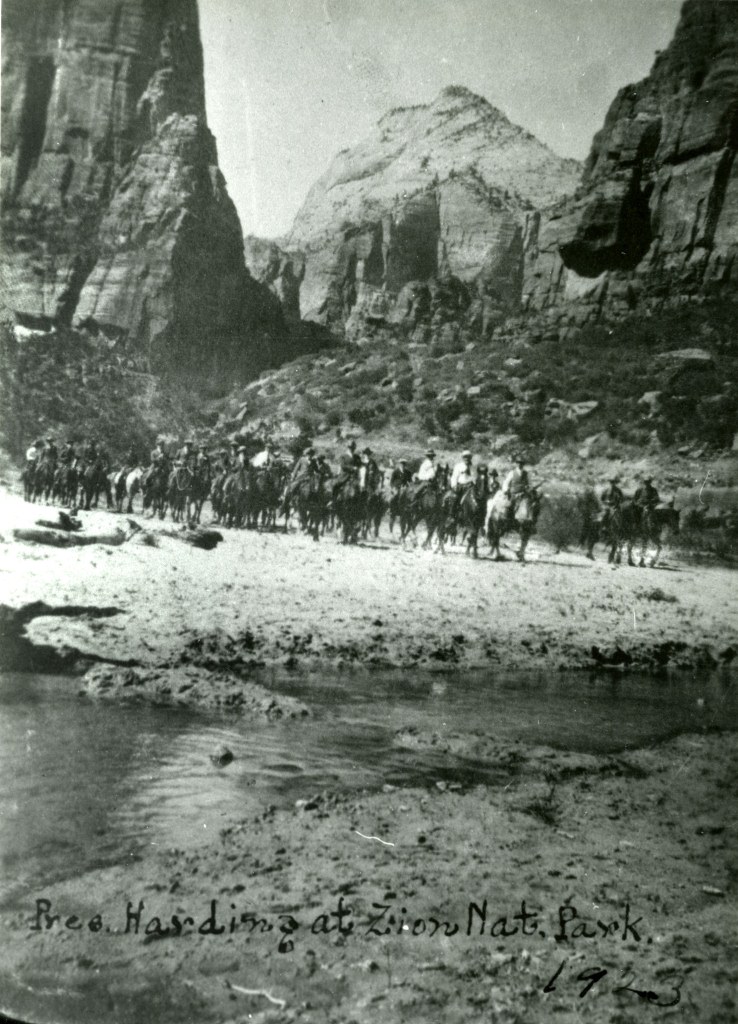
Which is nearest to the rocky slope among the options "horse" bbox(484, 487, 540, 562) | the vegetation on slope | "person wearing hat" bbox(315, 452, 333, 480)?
the vegetation on slope

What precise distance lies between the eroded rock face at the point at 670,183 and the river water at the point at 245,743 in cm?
491

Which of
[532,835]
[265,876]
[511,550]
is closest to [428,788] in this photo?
[532,835]

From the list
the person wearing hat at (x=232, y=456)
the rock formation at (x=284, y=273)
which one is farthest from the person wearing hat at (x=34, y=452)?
the rock formation at (x=284, y=273)

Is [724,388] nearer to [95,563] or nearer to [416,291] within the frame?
[95,563]

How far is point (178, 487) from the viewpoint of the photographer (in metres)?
11.2

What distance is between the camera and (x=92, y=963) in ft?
12.4

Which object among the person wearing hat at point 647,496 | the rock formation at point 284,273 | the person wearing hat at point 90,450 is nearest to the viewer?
the person wearing hat at point 647,496

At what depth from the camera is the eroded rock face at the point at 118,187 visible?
7059mm

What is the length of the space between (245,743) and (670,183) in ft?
63.0

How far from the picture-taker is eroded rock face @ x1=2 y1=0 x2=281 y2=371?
7.06 metres

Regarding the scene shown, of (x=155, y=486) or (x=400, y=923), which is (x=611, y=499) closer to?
(x=155, y=486)

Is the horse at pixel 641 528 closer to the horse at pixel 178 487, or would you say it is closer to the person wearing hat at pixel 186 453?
the horse at pixel 178 487

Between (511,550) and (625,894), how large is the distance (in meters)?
6.79

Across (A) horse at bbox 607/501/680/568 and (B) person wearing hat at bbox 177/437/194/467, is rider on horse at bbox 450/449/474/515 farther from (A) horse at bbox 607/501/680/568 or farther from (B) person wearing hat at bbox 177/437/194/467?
(B) person wearing hat at bbox 177/437/194/467
